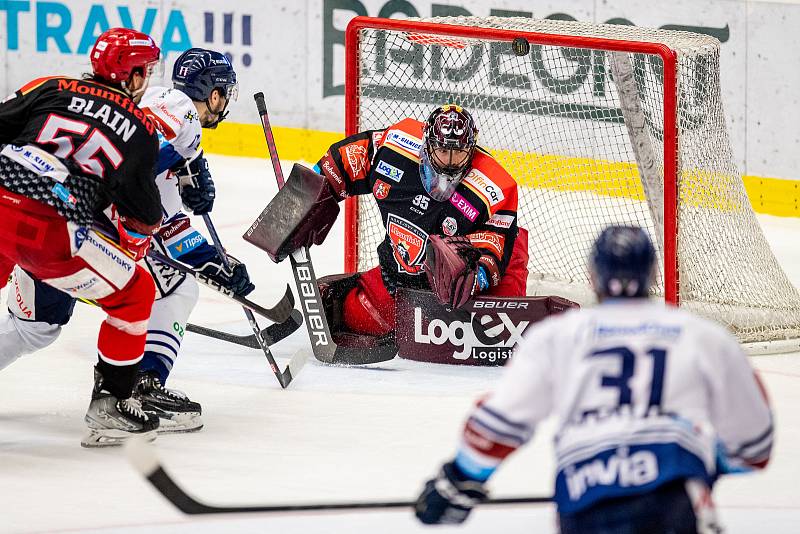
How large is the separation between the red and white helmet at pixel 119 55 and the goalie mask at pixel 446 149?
3.99 feet

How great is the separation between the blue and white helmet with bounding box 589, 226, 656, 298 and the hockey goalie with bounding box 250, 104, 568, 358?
8.41 ft

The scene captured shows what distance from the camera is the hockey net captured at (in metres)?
5.28

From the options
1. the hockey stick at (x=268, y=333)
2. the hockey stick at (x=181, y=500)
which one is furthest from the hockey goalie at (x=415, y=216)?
the hockey stick at (x=181, y=500)

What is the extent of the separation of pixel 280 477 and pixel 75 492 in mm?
501

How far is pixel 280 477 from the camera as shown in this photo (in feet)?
12.4

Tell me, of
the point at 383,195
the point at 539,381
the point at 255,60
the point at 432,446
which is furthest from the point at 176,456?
the point at 255,60

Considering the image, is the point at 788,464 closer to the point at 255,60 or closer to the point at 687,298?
the point at 687,298

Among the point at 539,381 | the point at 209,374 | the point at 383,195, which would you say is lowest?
the point at 209,374

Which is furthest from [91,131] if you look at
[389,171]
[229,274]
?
[389,171]

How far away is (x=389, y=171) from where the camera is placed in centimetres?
505

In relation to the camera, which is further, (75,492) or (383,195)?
(383,195)

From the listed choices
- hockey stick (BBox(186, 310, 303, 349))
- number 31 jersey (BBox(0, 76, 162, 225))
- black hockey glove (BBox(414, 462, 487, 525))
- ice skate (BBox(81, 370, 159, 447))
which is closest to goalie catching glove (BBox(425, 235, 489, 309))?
hockey stick (BBox(186, 310, 303, 349))

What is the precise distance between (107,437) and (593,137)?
3.14 metres

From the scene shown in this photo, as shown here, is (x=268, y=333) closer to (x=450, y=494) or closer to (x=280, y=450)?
(x=280, y=450)
